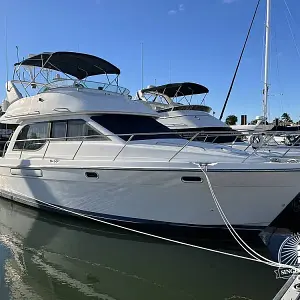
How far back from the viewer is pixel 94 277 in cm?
505

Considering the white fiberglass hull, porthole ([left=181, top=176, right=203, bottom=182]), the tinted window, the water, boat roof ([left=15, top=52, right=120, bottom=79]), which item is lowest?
the water

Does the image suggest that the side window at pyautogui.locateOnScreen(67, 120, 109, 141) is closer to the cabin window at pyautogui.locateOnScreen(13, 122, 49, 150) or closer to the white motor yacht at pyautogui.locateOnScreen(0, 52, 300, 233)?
the white motor yacht at pyautogui.locateOnScreen(0, 52, 300, 233)

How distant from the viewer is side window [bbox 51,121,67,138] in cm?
793

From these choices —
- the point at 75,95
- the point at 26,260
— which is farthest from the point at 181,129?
the point at 26,260

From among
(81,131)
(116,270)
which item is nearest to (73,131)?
(81,131)

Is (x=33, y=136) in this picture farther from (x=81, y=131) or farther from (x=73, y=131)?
(x=81, y=131)

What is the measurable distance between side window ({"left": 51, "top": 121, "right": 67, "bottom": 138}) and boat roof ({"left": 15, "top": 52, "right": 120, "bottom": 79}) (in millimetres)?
1923

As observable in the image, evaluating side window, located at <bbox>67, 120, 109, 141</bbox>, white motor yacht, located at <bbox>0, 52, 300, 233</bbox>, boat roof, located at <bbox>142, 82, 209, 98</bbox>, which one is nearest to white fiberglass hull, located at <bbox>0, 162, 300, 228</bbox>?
white motor yacht, located at <bbox>0, 52, 300, 233</bbox>

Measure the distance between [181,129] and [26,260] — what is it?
8.52 metres

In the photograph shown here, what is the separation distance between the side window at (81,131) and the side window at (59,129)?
0.15 metres

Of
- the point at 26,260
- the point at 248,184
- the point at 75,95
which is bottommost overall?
the point at 26,260

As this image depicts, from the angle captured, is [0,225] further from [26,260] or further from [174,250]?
[174,250]

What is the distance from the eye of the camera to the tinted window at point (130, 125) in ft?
24.2

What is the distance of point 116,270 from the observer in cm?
527
